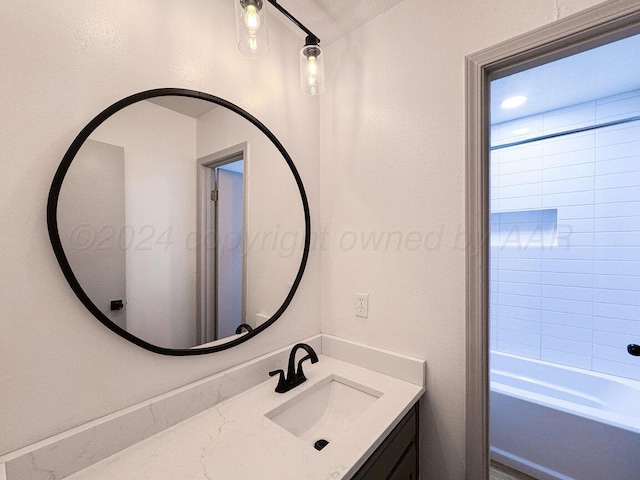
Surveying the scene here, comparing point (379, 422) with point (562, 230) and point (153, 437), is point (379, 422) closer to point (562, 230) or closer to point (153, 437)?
point (153, 437)

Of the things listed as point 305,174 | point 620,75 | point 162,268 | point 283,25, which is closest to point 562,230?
point 620,75

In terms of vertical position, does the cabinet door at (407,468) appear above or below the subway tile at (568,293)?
below

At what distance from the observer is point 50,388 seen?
0.68 meters

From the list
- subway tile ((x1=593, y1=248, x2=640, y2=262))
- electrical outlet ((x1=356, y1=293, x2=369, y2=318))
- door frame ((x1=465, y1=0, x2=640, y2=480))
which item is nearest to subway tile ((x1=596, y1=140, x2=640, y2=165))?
subway tile ((x1=593, y1=248, x2=640, y2=262))

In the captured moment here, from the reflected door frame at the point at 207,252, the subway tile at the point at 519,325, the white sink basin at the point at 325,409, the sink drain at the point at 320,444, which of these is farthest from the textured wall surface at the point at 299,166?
the subway tile at the point at 519,325

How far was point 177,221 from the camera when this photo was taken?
0.93 metres

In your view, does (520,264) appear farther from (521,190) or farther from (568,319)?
(521,190)

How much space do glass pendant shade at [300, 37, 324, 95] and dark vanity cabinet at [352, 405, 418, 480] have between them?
51.6 inches

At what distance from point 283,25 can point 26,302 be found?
4.75 feet

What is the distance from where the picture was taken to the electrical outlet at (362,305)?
1299 millimetres

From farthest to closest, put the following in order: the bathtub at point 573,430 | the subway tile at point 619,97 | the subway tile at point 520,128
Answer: the subway tile at point 520,128, the subway tile at point 619,97, the bathtub at point 573,430

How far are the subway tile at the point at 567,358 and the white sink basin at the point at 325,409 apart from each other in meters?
2.11

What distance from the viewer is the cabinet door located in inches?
37.8

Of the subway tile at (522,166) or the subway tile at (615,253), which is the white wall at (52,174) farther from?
the subway tile at (615,253)
